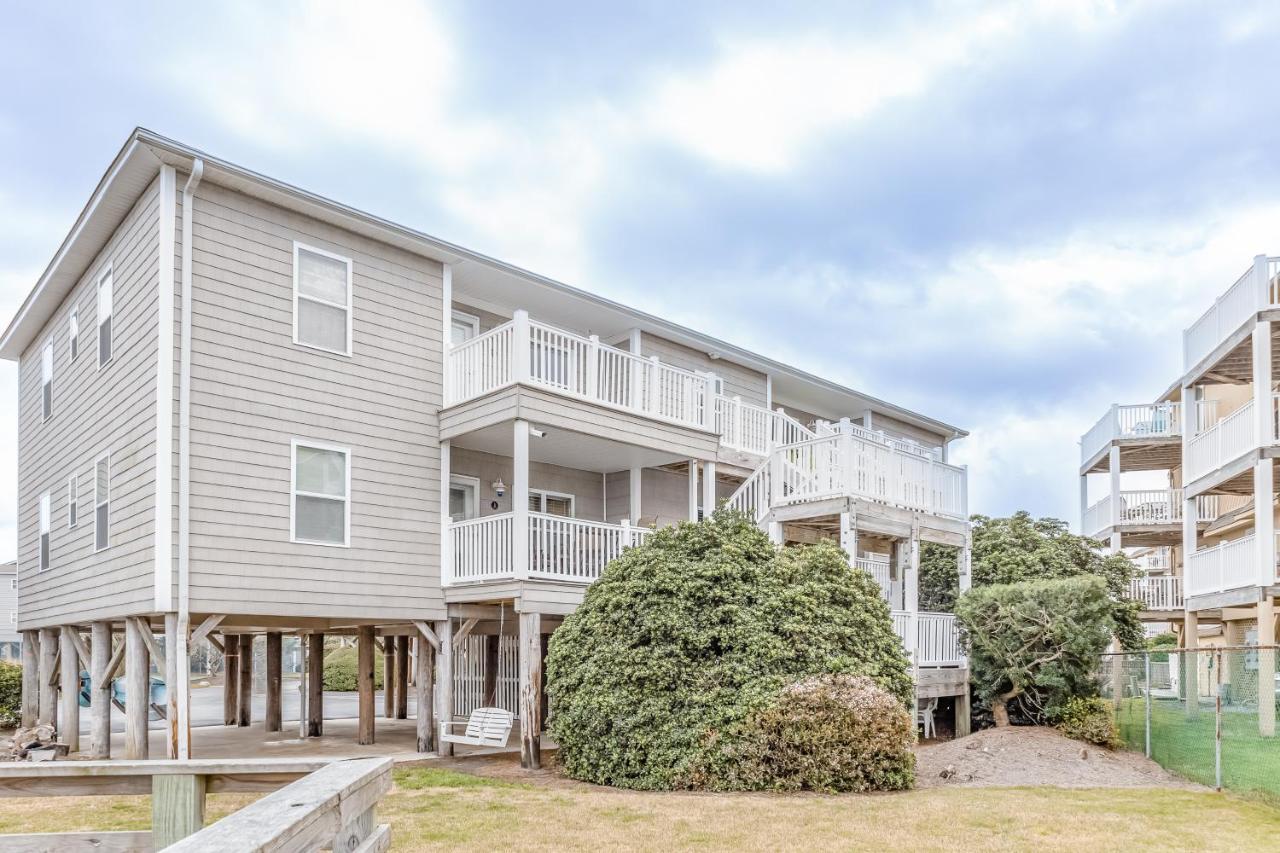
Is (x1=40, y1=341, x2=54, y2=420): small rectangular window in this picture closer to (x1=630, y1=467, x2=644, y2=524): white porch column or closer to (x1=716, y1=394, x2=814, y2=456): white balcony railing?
(x1=630, y1=467, x2=644, y2=524): white porch column

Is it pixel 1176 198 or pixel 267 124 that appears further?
pixel 1176 198

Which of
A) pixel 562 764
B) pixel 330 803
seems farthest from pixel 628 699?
pixel 330 803

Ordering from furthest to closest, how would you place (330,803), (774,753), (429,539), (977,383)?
1. (977,383)
2. (429,539)
3. (774,753)
4. (330,803)

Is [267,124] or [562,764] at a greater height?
[267,124]

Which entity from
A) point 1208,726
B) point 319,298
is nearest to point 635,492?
point 319,298

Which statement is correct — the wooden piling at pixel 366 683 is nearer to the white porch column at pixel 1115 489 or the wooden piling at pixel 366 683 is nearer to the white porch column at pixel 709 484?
the white porch column at pixel 709 484

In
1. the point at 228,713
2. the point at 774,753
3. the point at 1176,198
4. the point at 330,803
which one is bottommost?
the point at 228,713

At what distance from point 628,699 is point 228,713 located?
12338 millimetres

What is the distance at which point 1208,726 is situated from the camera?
1858 centimetres

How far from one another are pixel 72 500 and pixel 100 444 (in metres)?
1.88

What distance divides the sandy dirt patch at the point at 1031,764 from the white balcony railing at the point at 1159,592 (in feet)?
52.2

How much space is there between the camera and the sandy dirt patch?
482 inches

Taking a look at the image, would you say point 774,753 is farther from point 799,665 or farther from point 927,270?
point 927,270

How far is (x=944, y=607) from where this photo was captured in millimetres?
19281
